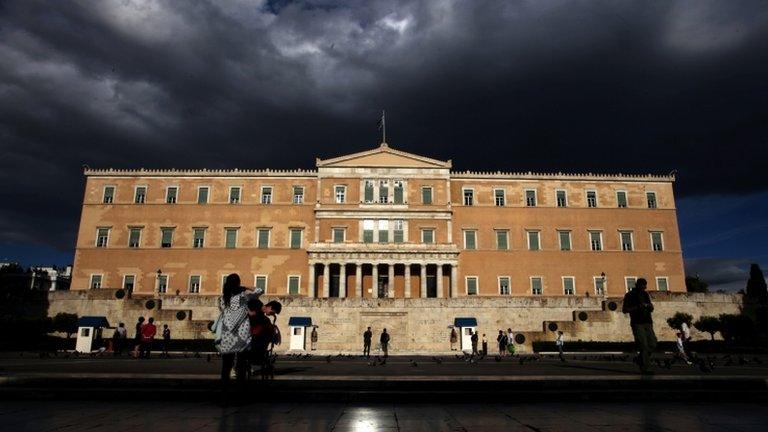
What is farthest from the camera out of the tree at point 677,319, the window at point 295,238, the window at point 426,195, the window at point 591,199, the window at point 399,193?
the window at point 591,199

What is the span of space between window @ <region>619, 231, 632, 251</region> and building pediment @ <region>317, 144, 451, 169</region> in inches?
717

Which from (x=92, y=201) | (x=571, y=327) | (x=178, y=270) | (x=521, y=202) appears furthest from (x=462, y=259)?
(x=92, y=201)

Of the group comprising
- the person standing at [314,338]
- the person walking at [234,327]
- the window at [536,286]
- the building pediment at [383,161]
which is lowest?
A: the person standing at [314,338]

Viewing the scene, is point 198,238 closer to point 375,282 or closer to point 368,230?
point 368,230

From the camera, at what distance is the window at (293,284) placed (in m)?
44.9

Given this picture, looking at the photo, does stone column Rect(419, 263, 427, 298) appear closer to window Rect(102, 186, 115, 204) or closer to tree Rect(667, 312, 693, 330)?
tree Rect(667, 312, 693, 330)

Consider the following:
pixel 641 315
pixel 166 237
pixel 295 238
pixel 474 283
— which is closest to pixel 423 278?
pixel 474 283

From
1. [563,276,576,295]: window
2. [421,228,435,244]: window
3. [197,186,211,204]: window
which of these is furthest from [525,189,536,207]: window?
[197,186,211,204]: window

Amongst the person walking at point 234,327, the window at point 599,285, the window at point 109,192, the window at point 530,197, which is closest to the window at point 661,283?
the window at point 599,285

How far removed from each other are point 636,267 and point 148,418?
4906cm

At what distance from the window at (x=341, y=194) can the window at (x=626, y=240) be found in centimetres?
2716

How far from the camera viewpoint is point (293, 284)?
45094mm

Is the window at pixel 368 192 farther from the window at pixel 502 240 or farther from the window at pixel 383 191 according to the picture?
the window at pixel 502 240

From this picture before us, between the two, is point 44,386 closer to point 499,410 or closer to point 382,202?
point 499,410
